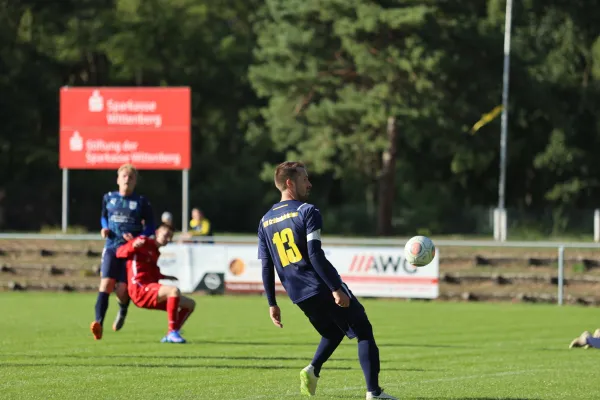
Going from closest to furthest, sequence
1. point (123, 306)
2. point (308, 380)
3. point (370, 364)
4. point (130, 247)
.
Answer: point (370, 364) → point (308, 380) → point (130, 247) → point (123, 306)

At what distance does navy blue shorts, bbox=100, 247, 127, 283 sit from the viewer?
14.8 meters

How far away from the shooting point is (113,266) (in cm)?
1480

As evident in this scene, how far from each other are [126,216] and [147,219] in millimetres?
249

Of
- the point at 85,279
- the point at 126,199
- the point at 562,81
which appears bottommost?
the point at 85,279

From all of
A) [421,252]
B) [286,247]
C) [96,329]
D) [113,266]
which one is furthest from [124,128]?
[286,247]

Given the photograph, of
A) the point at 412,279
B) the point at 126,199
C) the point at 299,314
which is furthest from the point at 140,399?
the point at 412,279

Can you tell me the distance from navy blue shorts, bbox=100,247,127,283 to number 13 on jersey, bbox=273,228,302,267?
549cm

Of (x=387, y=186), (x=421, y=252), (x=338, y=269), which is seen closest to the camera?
(x=421, y=252)

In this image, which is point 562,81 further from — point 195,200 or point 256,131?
point 195,200

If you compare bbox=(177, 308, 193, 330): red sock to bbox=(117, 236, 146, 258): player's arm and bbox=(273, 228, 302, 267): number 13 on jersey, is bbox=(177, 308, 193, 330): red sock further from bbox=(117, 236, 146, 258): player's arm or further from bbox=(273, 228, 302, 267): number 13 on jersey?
bbox=(273, 228, 302, 267): number 13 on jersey

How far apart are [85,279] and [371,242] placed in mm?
6474

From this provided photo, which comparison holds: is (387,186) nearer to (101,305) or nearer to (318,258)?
(101,305)

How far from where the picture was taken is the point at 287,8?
5297 cm

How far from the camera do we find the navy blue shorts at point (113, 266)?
583 inches
